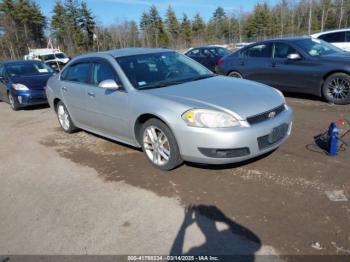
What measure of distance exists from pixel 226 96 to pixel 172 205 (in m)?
1.48

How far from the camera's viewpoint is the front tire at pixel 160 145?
4.05 meters

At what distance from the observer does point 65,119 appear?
6.63 m

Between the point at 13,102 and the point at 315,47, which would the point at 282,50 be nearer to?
the point at 315,47

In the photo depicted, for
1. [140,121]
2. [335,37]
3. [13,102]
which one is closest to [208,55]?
[335,37]

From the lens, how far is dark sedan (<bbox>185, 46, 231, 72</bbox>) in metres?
14.7

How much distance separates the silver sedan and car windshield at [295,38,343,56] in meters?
3.58

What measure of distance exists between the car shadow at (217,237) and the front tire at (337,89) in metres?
5.03

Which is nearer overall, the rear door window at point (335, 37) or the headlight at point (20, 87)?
the headlight at point (20, 87)

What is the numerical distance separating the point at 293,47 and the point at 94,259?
6.85 meters

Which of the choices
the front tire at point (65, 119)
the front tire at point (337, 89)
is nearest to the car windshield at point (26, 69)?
the front tire at point (65, 119)

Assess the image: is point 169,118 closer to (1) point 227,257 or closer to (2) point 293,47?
(1) point 227,257

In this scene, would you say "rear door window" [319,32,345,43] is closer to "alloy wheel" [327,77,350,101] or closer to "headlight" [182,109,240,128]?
"alloy wheel" [327,77,350,101]

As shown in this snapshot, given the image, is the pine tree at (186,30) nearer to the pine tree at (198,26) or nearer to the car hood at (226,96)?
the pine tree at (198,26)

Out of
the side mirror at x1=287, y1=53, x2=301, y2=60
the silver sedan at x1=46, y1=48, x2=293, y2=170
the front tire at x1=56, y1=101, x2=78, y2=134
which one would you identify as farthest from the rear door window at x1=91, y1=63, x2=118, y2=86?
the side mirror at x1=287, y1=53, x2=301, y2=60
